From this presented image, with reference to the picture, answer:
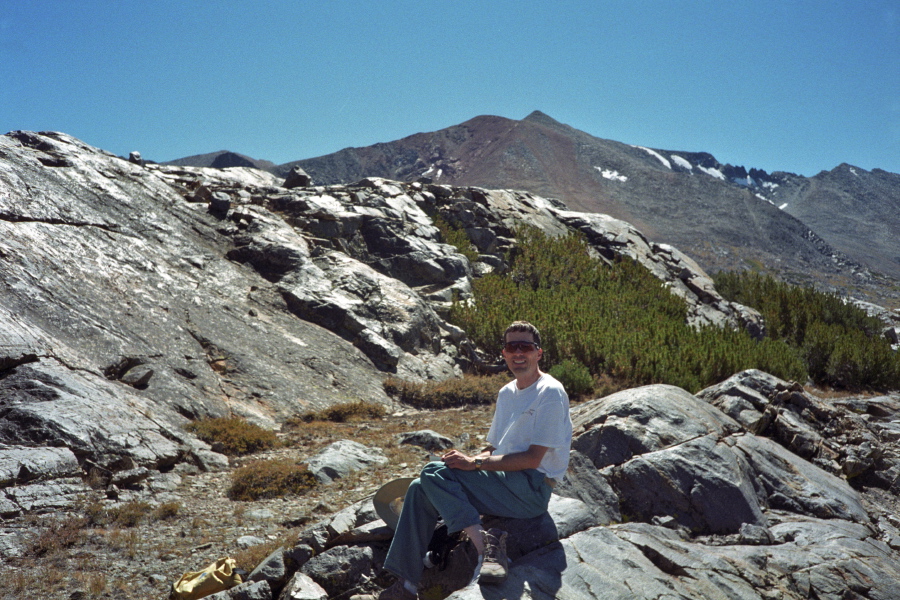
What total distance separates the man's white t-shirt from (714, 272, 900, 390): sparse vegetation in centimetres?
1773

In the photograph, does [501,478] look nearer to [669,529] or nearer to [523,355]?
[523,355]

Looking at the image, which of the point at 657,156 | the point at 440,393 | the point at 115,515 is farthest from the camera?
the point at 657,156

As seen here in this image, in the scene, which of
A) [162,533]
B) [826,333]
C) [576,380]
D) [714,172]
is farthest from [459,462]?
[714,172]

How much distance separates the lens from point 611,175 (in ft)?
339

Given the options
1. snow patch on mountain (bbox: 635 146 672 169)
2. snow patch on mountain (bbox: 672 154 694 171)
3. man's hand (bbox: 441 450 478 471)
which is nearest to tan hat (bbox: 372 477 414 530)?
man's hand (bbox: 441 450 478 471)

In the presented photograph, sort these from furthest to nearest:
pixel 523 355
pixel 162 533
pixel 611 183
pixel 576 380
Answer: pixel 611 183, pixel 576 380, pixel 162 533, pixel 523 355

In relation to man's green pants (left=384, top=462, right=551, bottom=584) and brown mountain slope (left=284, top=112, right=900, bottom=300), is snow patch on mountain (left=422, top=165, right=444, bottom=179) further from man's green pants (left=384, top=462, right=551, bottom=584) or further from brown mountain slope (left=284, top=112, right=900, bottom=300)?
man's green pants (left=384, top=462, right=551, bottom=584)

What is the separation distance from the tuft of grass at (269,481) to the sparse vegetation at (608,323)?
10076mm

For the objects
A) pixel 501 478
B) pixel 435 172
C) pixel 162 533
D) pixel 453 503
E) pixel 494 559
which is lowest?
pixel 162 533

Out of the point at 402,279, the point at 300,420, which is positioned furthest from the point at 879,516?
the point at 402,279

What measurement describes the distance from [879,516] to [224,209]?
61.2ft

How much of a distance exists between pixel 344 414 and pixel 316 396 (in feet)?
3.53

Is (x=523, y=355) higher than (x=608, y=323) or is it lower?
lower

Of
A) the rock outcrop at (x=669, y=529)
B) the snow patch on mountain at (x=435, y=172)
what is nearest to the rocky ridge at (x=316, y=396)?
the rock outcrop at (x=669, y=529)
